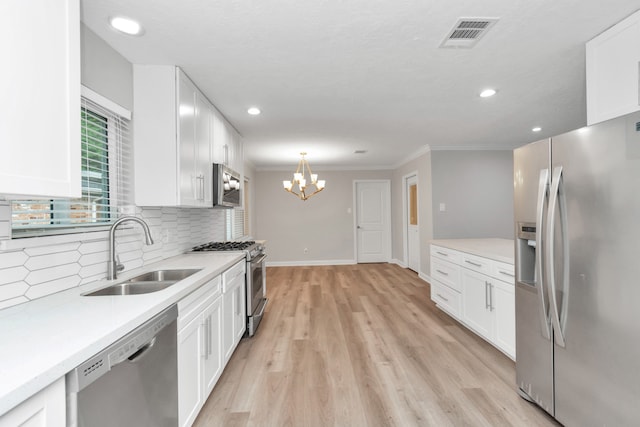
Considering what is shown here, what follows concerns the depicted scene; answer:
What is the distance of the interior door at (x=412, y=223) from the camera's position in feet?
19.8

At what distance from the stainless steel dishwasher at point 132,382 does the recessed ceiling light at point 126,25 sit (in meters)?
1.56

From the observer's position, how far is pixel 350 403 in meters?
1.96

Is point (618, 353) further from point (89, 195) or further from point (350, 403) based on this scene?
point (89, 195)

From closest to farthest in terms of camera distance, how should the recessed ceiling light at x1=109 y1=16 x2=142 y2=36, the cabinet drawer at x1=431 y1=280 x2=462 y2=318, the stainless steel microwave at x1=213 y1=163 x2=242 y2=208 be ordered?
the recessed ceiling light at x1=109 y1=16 x2=142 y2=36 < the stainless steel microwave at x1=213 y1=163 x2=242 y2=208 < the cabinet drawer at x1=431 y1=280 x2=462 y2=318

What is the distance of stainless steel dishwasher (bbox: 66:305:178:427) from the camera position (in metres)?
0.88

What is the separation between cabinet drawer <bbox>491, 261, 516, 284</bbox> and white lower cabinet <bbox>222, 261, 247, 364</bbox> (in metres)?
2.21

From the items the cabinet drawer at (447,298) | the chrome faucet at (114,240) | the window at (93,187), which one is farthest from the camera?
the cabinet drawer at (447,298)

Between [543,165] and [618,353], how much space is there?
978mm

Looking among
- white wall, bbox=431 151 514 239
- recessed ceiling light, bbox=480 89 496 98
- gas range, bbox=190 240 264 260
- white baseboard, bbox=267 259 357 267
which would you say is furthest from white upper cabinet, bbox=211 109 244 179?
white baseboard, bbox=267 259 357 267

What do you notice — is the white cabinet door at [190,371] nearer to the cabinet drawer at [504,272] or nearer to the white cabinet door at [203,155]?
the white cabinet door at [203,155]

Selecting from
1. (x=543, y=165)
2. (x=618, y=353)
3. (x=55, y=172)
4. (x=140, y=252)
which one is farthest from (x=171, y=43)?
(x=618, y=353)

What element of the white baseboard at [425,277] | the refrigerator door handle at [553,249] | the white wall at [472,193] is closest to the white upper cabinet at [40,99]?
the refrigerator door handle at [553,249]

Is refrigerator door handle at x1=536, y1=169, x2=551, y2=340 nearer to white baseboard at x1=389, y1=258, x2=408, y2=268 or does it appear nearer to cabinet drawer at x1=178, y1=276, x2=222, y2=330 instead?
cabinet drawer at x1=178, y1=276, x2=222, y2=330

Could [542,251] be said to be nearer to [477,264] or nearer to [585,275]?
[585,275]
